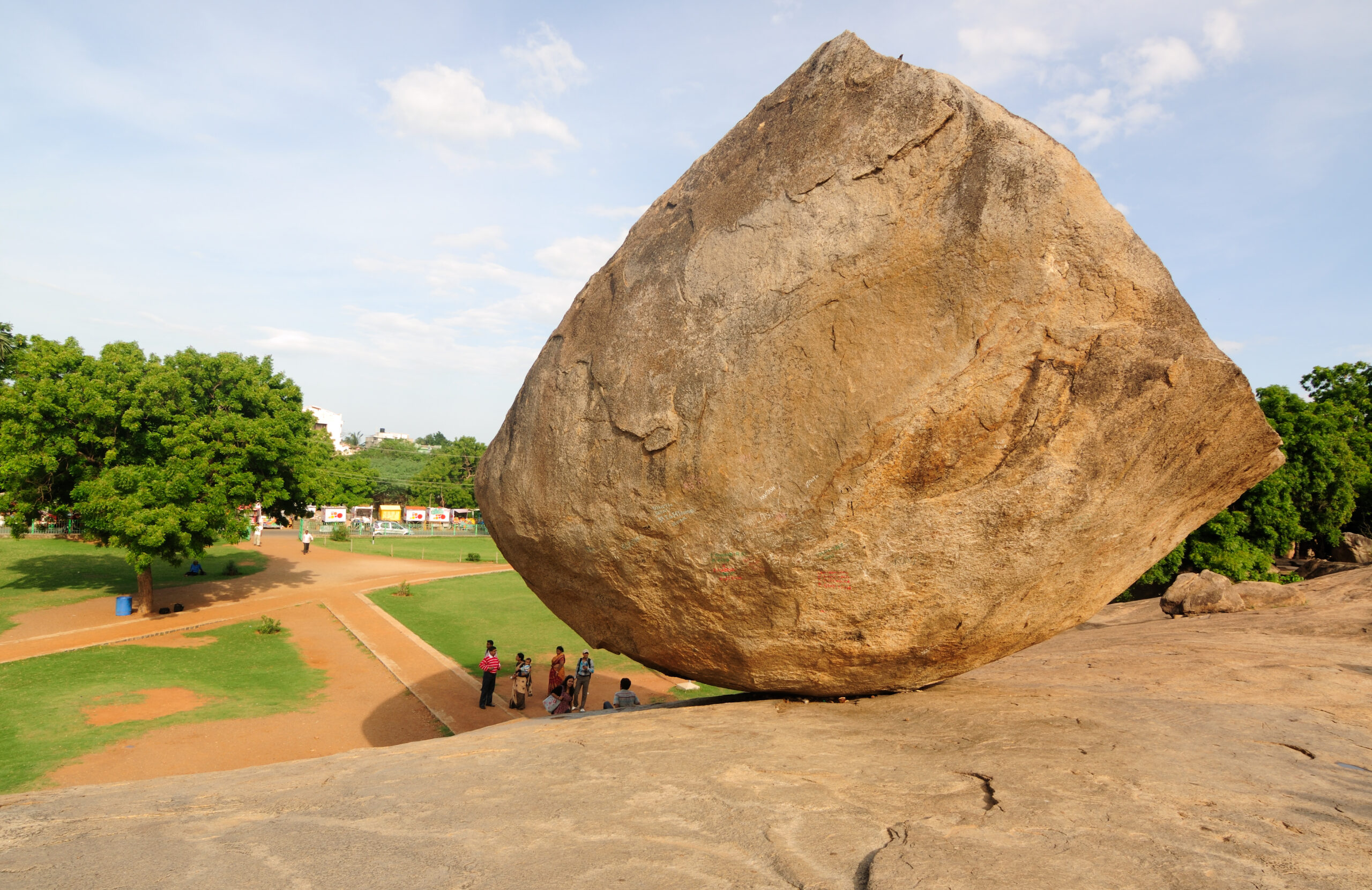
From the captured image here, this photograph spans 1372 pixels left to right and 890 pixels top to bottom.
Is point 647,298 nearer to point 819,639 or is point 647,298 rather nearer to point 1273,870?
point 819,639

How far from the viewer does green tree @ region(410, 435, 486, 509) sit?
6550cm

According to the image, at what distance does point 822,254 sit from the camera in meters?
5.39

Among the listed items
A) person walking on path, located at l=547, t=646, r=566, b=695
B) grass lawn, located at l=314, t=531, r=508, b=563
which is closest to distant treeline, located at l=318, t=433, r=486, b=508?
grass lawn, located at l=314, t=531, r=508, b=563

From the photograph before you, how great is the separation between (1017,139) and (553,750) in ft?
18.3

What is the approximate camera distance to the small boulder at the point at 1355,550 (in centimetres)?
2148

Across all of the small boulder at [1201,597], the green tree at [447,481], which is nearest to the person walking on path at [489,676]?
the small boulder at [1201,597]

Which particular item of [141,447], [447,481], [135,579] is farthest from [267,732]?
[447,481]

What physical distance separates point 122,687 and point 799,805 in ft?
56.5

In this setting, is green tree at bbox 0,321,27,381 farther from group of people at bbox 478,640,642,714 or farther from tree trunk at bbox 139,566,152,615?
group of people at bbox 478,640,642,714

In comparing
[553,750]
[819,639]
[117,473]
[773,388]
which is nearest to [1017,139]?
[773,388]

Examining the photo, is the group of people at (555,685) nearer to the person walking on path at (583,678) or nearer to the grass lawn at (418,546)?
the person walking on path at (583,678)

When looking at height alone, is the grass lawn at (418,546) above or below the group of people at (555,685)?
above

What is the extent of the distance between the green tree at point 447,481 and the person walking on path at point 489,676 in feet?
158

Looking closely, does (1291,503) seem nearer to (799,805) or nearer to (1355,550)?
(1355,550)
